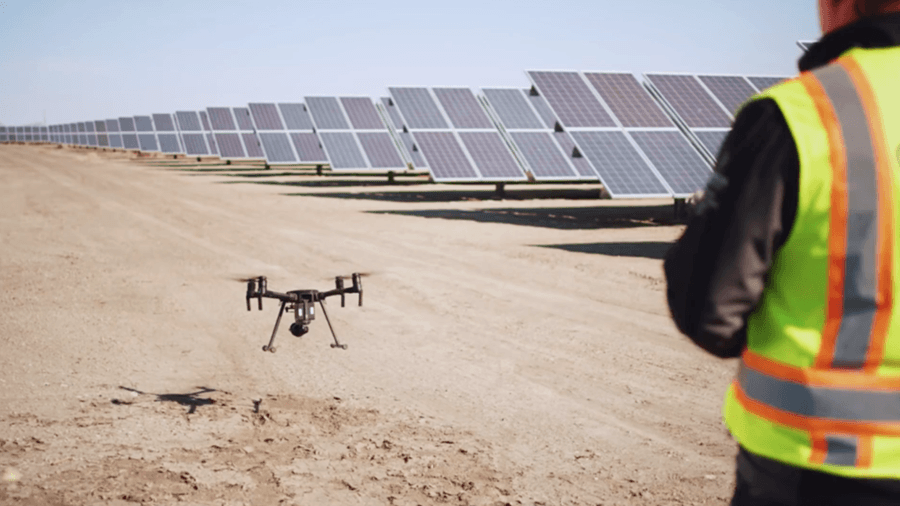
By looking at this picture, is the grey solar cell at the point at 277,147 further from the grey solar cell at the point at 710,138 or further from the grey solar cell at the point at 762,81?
the grey solar cell at the point at 710,138

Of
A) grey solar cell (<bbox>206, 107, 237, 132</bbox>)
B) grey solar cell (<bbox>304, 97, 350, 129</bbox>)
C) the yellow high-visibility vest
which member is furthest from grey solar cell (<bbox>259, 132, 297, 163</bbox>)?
the yellow high-visibility vest

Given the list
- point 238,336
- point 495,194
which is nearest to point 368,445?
point 238,336

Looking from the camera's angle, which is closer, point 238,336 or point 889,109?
point 889,109

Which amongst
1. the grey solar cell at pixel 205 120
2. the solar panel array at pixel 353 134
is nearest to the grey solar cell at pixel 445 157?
the solar panel array at pixel 353 134

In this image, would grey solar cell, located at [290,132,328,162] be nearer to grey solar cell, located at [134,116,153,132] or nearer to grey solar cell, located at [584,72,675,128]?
grey solar cell, located at [584,72,675,128]

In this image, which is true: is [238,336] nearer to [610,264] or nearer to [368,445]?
[368,445]
